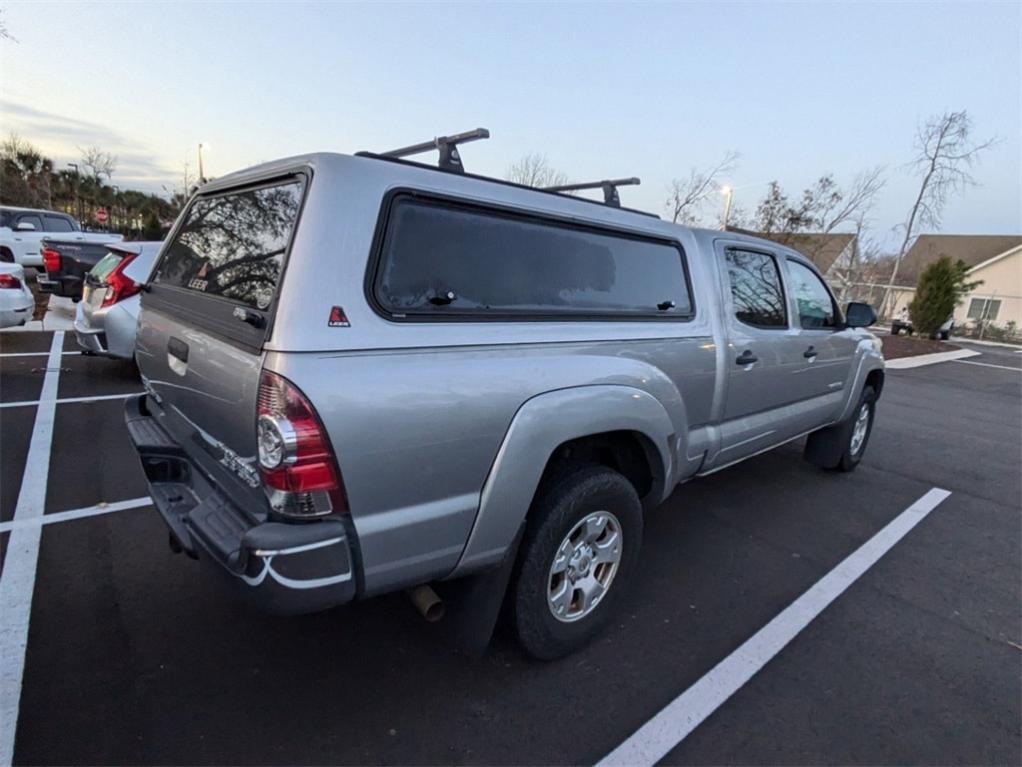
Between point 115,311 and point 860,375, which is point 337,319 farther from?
point 115,311

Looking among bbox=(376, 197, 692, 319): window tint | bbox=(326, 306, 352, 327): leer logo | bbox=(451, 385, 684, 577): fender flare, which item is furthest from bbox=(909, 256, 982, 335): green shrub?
bbox=(326, 306, 352, 327): leer logo

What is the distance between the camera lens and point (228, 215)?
2.44 metres

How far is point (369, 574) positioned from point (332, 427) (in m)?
0.54

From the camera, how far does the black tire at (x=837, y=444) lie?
5105 millimetres

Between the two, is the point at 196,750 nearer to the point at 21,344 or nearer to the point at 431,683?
the point at 431,683

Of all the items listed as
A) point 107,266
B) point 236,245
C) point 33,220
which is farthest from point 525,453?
point 33,220

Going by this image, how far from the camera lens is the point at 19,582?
2.81 metres

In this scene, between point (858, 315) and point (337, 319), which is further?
point (858, 315)

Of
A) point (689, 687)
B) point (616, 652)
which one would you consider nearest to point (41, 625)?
point (616, 652)

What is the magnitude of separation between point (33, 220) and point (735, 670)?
17781mm

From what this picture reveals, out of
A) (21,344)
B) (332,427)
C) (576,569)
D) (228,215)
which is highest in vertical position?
(228,215)

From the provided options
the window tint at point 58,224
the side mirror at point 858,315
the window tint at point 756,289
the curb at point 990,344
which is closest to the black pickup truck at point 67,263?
the window tint at point 58,224

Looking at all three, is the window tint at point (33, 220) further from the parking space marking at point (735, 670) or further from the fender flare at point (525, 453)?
the parking space marking at point (735, 670)

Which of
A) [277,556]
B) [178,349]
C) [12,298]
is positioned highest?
[178,349]
